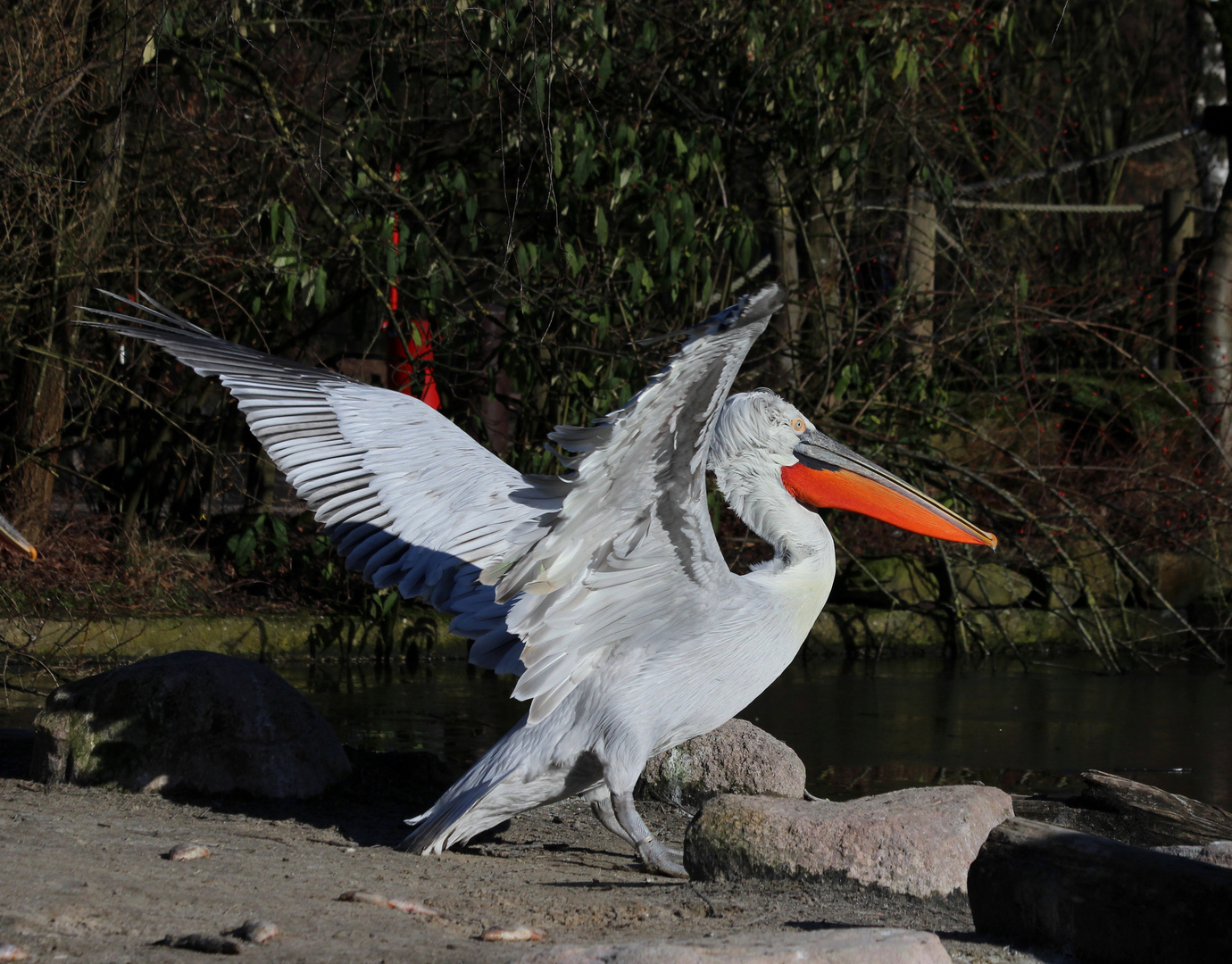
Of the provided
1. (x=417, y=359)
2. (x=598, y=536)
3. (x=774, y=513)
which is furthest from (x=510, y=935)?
(x=417, y=359)

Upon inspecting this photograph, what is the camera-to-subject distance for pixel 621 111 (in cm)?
773

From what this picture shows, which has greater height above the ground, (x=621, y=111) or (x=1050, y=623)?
(x=621, y=111)

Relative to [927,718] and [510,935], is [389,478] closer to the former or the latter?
[510,935]

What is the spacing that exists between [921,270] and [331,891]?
6.51m

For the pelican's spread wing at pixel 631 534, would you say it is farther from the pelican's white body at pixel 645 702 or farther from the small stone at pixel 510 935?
the small stone at pixel 510 935

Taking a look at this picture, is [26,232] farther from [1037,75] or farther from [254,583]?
[1037,75]

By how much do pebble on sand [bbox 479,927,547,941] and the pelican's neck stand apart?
151 centimetres

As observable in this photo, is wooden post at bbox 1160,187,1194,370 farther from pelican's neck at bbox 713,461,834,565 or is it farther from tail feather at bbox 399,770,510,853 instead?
tail feather at bbox 399,770,510,853

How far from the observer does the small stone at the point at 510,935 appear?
8.79 feet

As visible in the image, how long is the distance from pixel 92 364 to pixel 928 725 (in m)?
5.02

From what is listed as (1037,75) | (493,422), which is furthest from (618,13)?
(1037,75)

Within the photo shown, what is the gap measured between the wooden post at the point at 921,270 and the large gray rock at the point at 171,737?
4.91 metres

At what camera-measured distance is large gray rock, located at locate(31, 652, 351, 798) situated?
167 inches

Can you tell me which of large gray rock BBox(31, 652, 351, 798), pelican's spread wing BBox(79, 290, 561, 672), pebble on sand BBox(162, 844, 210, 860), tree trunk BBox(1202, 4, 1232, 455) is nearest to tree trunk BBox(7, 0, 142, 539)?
pelican's spread wing BBox(79, 290, 561, 672)
